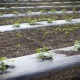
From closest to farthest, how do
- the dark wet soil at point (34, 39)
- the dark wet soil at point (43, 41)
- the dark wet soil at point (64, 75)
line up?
1. the dark wet soil at point (64, 75)
2. the dark wet soil at point (43, 41)
3. the dark wet soil at point (34, 39)

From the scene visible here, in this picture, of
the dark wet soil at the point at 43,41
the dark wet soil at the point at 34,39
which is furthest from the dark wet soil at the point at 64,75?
the dark wet soil at the point at 34,39

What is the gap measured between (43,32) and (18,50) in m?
2.96

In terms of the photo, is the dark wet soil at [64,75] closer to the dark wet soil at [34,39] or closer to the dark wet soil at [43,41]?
the dark wet soil at [43,41]

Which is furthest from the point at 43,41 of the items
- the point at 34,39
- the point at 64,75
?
the point at 64,75

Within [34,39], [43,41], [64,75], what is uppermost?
[34,39]

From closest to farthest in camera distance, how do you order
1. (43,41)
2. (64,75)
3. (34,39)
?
(64,75), (43,41), (34,39)

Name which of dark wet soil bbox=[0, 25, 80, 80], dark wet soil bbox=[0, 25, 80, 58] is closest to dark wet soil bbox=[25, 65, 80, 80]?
dark wet soil bbox=[0, 25, 80, 80]

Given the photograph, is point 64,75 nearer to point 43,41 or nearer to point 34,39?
point 43,41

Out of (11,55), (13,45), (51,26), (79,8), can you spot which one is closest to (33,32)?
(51,26)

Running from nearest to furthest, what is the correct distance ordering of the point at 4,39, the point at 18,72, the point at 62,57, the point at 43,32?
the point at 18,72 → the point at 62,57 → the point at 4,39 → the point at 43,32

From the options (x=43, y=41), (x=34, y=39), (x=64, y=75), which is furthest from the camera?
(x=34, y=39)

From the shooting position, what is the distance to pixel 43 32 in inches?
424

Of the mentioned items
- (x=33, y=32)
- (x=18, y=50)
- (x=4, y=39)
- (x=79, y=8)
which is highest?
(x=79, y=8)

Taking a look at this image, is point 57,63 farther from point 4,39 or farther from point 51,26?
point 51,26
